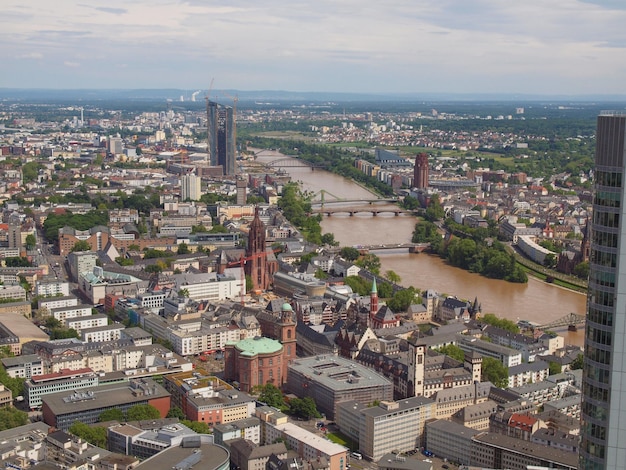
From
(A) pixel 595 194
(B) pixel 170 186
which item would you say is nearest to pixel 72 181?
(B) pixel 170 186

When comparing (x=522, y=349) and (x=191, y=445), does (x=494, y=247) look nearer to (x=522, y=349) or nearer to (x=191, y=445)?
(x=522, y=349)

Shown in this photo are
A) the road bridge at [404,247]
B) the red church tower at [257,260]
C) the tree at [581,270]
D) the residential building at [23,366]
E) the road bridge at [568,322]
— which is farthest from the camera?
the road bridge at [404,247]

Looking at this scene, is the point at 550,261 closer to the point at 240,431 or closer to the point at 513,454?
the point at 513,454

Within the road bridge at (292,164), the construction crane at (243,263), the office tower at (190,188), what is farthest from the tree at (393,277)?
the road bridge at (292,164)

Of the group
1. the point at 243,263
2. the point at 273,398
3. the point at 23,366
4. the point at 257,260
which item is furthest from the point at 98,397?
the point at 257,260

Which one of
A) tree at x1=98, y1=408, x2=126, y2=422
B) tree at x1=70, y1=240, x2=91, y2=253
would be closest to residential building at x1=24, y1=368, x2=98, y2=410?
tree at x1=98, y1=408, x2=126, y2=422

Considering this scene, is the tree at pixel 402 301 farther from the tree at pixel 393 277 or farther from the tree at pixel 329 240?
the tree at pixel 329 240
